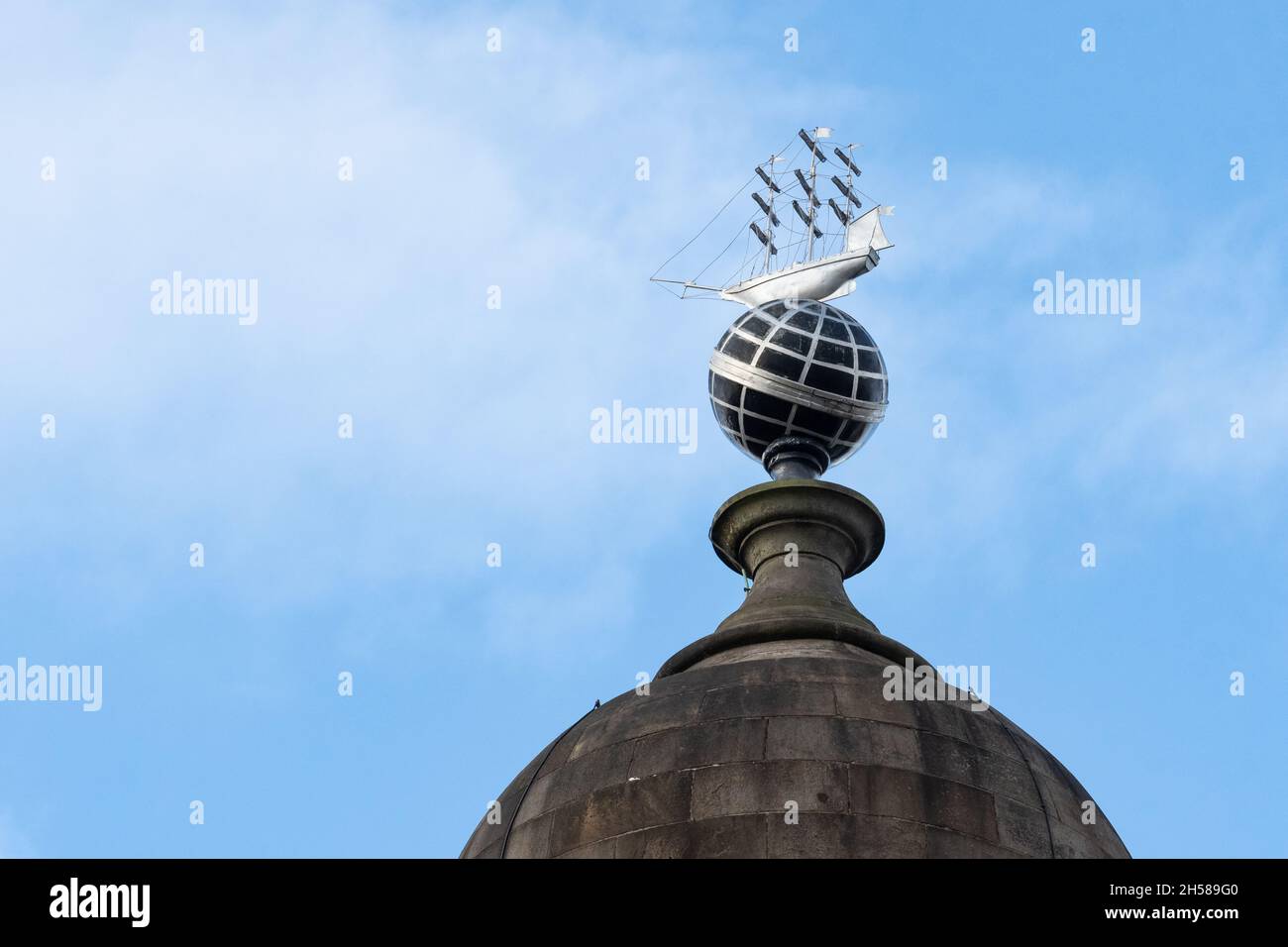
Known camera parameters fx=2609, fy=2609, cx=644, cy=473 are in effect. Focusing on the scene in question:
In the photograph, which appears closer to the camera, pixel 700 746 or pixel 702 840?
pixel 702 840

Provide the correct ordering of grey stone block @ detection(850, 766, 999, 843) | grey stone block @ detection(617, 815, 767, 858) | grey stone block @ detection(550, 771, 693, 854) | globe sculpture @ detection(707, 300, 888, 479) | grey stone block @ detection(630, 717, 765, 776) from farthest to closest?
globe sculpture @ detection(707, 300, 888, 479) → grey stone block @ detection(630, 717, 765, 776) → grey stone block @ detection(550, 771, 693, 854) → grey stone block @ detection(850, 766, 999, 843) → grey stone block @ detection(617, 815, 767, 858)

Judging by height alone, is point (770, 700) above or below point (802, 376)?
below

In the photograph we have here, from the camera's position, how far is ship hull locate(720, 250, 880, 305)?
4022cm

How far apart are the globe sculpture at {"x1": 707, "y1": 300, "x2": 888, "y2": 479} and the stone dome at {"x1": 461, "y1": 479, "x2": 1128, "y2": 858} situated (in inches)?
200

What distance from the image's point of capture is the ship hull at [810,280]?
132 feet

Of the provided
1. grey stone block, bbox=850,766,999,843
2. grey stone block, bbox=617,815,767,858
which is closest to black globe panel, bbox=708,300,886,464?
grey stone block, bbox=850,766,999,843

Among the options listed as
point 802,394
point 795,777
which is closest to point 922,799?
point 795,777

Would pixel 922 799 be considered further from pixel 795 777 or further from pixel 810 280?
pixel 810 280

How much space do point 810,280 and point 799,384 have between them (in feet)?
11.0

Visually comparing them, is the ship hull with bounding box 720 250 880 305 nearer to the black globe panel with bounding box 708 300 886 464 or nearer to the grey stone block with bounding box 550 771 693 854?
the black globe panel with bounding box 708 300 886 464

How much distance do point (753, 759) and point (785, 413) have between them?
29.7 feet

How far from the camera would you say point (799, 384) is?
37.5 metres

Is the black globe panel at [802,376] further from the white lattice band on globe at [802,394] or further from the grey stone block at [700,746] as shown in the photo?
the grey stone block at [700,746]
